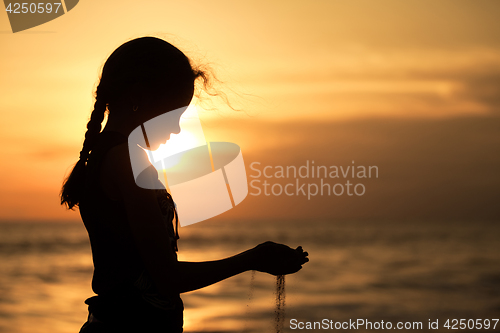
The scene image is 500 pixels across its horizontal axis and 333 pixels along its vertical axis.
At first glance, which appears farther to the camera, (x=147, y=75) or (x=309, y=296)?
(x=309, y=296)

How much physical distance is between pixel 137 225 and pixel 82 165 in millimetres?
385

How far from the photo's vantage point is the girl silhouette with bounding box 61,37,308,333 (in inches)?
50.6

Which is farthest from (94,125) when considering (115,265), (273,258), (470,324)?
(470,324)

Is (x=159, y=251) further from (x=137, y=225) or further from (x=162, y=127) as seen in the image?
(x=162, y=127)

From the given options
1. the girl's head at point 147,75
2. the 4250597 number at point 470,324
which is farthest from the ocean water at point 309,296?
the girl's head at point 147,75

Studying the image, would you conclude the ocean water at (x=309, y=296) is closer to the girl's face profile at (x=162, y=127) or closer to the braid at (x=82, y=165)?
the braid at (x=82, y=165)

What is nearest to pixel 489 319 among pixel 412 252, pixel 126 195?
pixel 126 195

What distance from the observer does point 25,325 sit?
31.4 feet

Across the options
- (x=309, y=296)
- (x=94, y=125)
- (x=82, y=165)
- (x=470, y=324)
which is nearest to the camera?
(x=82, y=165)

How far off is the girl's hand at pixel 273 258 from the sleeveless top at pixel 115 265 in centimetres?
28

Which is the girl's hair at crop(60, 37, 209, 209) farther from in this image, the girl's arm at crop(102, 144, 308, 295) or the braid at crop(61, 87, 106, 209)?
the girl's arm at crop(102, 144, 308, 295)

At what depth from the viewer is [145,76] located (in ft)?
4.63

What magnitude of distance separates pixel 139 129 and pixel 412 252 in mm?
29100

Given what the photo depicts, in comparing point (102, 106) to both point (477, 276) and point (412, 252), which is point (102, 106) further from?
point (412, 252)
